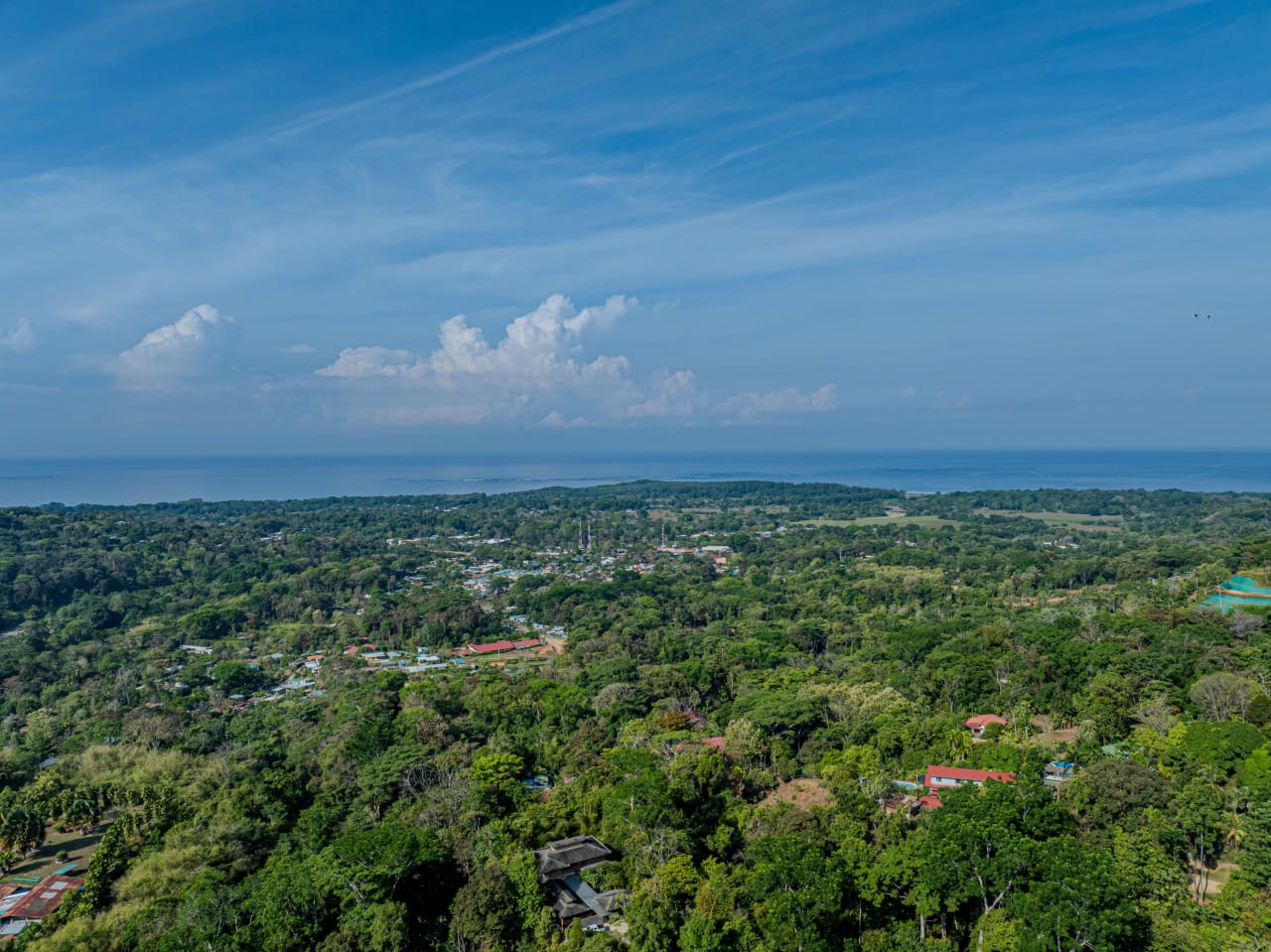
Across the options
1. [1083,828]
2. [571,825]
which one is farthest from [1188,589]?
[571,825]

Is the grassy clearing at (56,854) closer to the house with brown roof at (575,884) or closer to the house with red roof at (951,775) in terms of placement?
the house with brown roof at (575,884)

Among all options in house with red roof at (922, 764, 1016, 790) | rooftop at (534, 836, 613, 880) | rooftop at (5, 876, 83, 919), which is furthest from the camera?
house with red roof at (922, 764, 1016, 790)

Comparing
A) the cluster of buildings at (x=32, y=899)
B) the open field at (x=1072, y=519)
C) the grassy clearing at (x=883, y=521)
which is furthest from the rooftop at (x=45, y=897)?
the open field at (x=1072, y=519)

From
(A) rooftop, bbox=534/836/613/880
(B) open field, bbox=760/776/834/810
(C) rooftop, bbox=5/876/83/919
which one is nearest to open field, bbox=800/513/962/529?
(B) open field, bbox=760/776/834/810

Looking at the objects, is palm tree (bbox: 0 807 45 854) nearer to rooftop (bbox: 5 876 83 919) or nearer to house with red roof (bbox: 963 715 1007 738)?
rooftop (bbox: 5 876 83 919)

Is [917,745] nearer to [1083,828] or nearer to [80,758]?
[1083,828]

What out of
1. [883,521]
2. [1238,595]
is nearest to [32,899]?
[1238,595]

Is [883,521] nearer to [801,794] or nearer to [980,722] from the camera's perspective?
[980,722]
